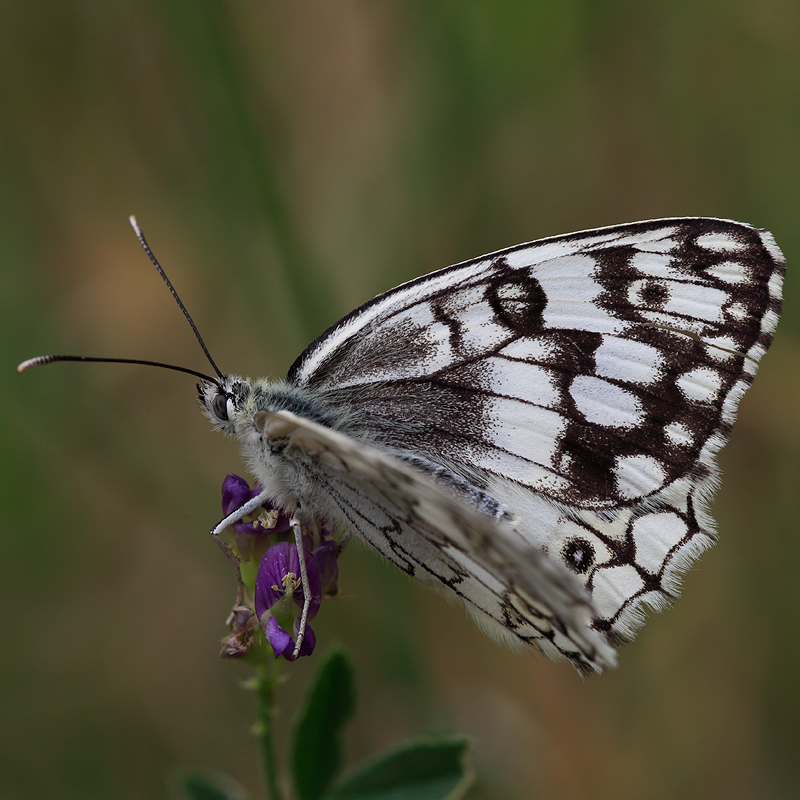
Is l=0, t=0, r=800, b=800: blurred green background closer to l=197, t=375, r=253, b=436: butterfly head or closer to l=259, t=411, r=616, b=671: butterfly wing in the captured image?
l=197, t=375, r=253, b=436: butterfly head

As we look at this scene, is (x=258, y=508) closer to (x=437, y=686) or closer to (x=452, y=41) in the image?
(x=437, y=686)

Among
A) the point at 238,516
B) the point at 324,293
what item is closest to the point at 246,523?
the point at 238,516

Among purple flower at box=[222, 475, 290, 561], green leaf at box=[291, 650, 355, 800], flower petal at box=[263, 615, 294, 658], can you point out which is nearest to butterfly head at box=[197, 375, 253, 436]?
purple flower at box=[222, 475, 290, 561]

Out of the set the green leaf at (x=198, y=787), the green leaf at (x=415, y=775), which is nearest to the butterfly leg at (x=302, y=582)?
the green leaf at (x=415, y=775)

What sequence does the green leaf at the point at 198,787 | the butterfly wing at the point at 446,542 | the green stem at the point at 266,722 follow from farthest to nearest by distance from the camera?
the green leaf at the point at 198,787 < the green stem at the point at 266,722 < the butterfly wing at the point at 446,542

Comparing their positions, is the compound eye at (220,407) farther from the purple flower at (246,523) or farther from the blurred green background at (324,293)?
the blurred green background at (324,293)

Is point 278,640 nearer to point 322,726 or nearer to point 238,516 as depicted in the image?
point 238,516

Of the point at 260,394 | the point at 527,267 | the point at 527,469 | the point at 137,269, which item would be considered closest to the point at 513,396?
the point at 527,469

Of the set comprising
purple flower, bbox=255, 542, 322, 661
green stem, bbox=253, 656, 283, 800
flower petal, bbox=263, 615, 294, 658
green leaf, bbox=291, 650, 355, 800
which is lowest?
green leaf, bbox=291, 650, 355, 800
